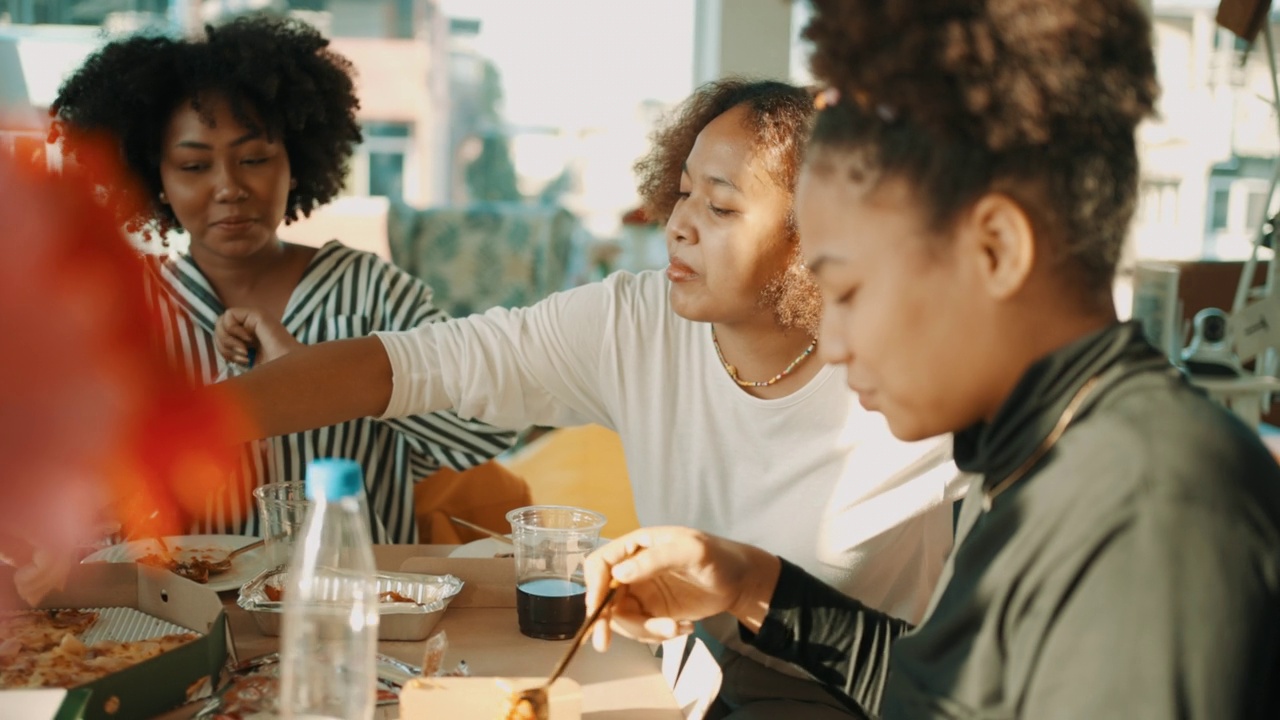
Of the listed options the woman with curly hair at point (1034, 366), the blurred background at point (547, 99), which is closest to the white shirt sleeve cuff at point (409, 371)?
the woman with curly hair at point (1034, 366)

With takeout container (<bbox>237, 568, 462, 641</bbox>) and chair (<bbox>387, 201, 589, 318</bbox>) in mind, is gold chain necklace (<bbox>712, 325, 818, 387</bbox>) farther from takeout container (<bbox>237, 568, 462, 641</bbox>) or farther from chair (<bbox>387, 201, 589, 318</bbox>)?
chair (<bbox>387, 201, 589, 318</bbox>)

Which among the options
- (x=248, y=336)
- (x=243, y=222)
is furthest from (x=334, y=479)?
(x=243, y=222)

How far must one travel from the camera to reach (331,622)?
879 mm

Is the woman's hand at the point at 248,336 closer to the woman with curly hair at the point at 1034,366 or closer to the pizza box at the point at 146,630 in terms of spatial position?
the pizza box at the point at 146,630

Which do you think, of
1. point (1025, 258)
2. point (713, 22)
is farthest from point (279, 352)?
point (713, 22)

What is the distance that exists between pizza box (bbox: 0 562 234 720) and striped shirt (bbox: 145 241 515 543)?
643 mm

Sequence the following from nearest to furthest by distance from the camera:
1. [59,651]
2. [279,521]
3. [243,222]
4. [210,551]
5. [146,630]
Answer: [59,651] < [146,630] < [279,521] < [210,551] < [243,222]

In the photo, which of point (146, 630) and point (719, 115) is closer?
point (146, 630)

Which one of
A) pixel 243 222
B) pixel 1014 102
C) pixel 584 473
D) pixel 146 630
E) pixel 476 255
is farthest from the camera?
pixel 476 255

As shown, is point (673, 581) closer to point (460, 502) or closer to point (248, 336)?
point (248, 336)

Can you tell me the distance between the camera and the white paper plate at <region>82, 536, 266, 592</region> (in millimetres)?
1343

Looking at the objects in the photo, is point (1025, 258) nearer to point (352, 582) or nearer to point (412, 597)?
point (352, 582)

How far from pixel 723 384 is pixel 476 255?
1780mm

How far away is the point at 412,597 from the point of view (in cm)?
124
